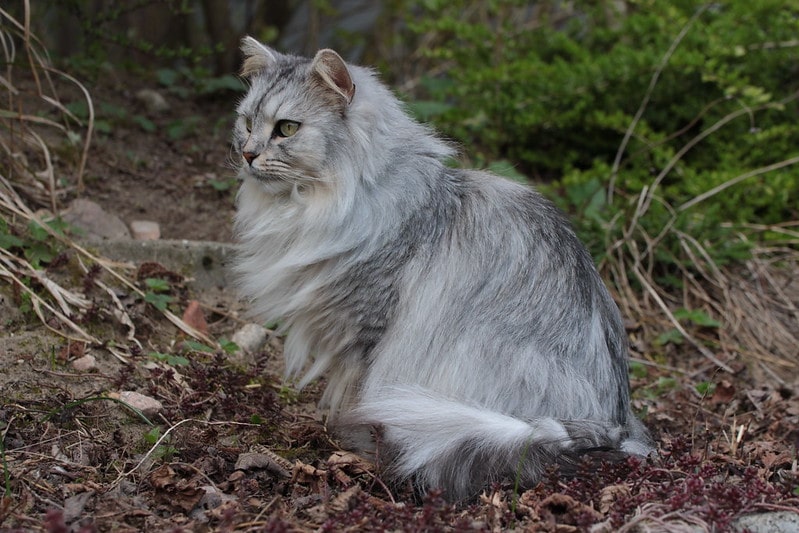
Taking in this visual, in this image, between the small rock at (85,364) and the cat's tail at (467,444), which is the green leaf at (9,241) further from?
the cat's tail at (467,444)

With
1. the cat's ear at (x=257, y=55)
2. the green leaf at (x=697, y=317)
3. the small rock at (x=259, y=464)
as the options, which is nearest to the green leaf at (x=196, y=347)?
the small rock at (x=259, y=464)

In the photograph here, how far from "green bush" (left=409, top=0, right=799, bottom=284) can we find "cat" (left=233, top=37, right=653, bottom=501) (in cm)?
207

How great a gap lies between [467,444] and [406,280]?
733 mm

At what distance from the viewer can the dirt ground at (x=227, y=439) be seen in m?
2.72

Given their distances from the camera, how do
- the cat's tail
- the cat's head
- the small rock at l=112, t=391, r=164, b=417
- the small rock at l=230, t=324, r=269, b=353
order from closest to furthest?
1. the cat's tail
2. the cat's head
3. the small rock at l=112, t=391, r=164, b=417
4. the small rock at l=230, t=324, r=269, b=353

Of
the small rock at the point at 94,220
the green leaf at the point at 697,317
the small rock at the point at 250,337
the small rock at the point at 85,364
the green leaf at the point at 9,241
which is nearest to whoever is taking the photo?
the small rock at the point at 85,364

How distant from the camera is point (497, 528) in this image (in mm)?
2719

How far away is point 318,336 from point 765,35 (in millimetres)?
4229

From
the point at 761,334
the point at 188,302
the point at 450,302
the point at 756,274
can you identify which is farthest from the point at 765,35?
the point at 188,302

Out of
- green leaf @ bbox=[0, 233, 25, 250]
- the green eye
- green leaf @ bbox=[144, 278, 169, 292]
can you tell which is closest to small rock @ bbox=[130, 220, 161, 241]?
green leaf @ bbox=[144, 278, 169, 292]

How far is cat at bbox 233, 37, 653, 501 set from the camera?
3264mm

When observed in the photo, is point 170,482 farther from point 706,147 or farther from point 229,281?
point 706,147

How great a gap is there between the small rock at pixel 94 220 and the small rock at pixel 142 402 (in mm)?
1467

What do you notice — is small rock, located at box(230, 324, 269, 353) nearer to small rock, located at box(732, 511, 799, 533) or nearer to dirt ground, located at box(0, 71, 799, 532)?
dirt ground, located at box(0, 71, 799, 532)
